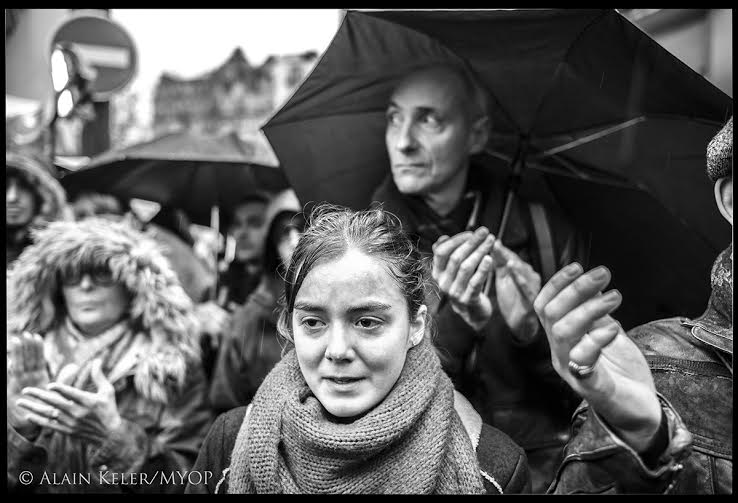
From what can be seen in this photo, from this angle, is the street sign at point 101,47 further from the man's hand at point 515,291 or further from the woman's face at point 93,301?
the man's hand at point 515,291

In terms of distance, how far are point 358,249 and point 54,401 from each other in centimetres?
116

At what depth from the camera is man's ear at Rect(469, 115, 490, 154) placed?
2771mm

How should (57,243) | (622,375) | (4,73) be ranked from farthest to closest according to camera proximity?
1. (57,243)
2. (4,73)
3. (622,375)

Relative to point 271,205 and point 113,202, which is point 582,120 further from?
point 113,202

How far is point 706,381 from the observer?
6.77 feet

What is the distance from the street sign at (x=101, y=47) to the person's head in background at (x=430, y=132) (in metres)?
2.94

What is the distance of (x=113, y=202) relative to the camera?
174 inches

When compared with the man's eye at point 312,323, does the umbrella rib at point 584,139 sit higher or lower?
higher

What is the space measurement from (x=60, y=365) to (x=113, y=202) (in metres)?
1.73

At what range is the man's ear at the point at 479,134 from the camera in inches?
109

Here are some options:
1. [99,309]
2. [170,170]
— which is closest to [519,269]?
[99,309]

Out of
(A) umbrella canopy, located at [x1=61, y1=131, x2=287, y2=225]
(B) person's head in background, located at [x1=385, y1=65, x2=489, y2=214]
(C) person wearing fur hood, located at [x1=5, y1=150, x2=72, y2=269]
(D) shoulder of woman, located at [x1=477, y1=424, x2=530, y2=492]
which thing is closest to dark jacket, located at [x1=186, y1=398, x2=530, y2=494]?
(D) shoulder of woman, located at [x1=477, y1=424, x2=530, y2=492]

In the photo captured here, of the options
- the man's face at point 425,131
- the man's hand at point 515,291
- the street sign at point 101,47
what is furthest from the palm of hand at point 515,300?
the street sign at point 101,47

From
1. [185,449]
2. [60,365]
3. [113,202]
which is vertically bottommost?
[185,449]
